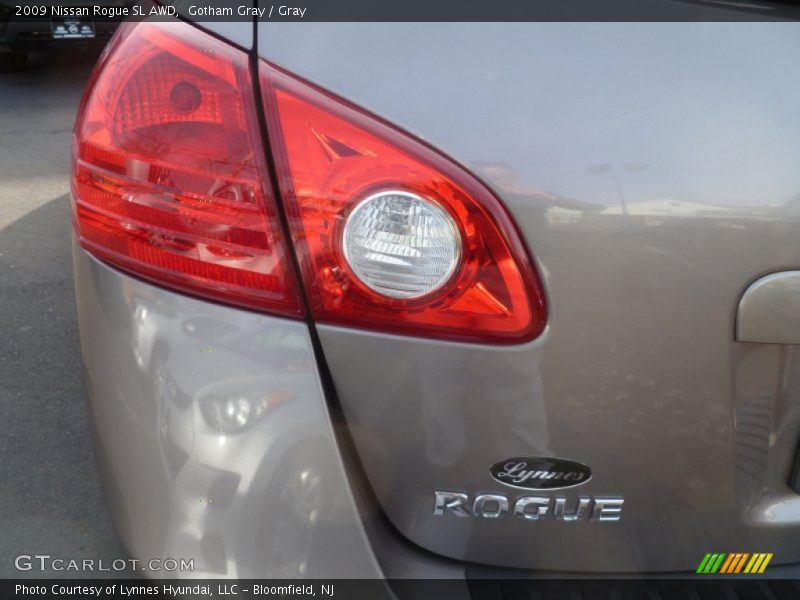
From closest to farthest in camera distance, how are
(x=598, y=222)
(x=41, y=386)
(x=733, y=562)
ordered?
(x=598, y=222) < (x=733, y=562) < (x=41, y=386)

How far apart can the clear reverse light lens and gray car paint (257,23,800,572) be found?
7 cm

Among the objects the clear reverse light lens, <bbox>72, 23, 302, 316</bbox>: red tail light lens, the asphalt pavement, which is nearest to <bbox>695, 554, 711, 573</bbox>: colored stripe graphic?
the clear reverse light lens

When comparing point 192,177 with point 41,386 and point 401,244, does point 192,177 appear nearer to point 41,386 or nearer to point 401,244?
point 401,244

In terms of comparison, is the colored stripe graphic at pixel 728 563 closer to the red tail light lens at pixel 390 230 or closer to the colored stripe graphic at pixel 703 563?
the colored stripe graphic at pixel 703 563

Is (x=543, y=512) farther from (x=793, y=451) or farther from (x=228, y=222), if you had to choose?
(x=228, y=222)

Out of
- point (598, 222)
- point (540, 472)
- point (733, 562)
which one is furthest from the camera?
point (733, 562)

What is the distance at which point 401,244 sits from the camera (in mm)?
1017

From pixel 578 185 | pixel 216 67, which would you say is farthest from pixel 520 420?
pixel 216 67

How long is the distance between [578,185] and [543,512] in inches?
17.7

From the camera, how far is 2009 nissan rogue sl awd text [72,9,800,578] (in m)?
1.00

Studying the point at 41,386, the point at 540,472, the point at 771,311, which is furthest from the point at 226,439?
the point at 41,386

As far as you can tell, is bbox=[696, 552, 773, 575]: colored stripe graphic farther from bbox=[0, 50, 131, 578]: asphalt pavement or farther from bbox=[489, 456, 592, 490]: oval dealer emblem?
bbox=[0, 50, 131, 578]: asphalt pavement

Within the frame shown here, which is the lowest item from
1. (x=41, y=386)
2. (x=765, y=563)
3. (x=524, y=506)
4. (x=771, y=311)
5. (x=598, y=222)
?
(x=41, y=386)

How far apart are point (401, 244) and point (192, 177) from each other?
0.28 metres
